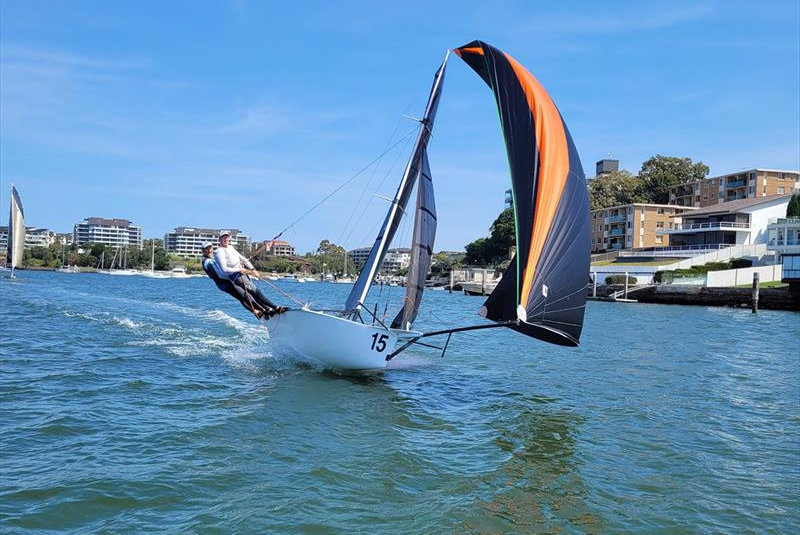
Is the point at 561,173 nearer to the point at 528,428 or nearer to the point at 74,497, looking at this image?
the point at 528,428

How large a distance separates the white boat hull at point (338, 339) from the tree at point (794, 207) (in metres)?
71.5

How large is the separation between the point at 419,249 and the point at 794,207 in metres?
70.6

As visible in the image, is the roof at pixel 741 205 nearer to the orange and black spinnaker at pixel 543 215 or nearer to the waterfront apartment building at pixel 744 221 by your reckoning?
the waterfront apartment building at pixel 744 221

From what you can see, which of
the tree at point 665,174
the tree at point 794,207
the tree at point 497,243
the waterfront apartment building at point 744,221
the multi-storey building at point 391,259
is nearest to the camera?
the multi-storey building at point 391,259

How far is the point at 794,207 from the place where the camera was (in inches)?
2800

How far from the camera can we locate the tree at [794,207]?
70812 millimetres

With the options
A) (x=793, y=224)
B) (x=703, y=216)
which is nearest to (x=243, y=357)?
(x=793, y=224)

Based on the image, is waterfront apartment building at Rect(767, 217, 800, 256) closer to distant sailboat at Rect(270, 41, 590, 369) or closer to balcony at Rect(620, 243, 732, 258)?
balcony at Rect(620, 243, 732, 258)

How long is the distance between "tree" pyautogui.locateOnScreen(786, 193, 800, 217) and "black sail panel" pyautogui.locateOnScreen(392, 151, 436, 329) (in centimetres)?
6960

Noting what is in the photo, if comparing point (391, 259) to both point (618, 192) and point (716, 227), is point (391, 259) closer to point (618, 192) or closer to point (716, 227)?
point (716, 227)

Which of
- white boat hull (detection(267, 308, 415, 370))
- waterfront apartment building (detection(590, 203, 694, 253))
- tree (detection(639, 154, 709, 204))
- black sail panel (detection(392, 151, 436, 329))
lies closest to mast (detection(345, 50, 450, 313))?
black sail panel (detection(392, 151, 436, 329))

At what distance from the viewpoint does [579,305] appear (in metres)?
12.2

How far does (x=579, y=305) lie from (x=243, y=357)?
1054 centimetres

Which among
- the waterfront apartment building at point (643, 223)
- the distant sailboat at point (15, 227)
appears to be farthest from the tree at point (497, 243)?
the distant sailboat at point (15, 227)
